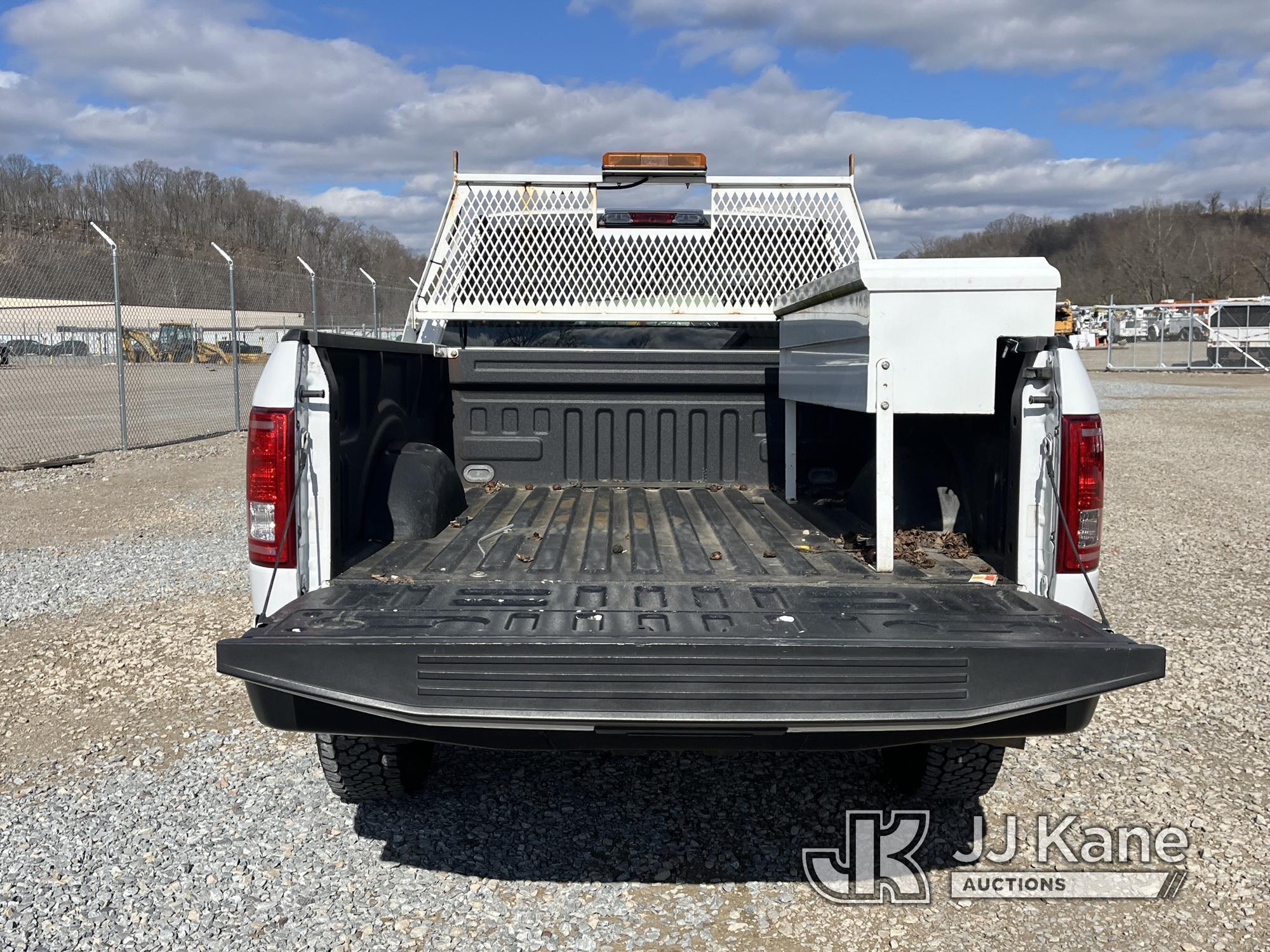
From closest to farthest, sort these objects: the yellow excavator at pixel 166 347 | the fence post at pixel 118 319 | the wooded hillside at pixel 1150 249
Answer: the fence post at pixel 118 319 → the yellow excavator at pixel 166 347 → the wooded hillside at pixel 1150 249

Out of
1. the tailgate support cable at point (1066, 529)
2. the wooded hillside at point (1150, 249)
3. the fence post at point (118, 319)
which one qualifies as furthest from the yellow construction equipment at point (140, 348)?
the wooded hillside at point (1150, 249)

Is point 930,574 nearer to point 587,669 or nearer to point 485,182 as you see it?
point 587,669

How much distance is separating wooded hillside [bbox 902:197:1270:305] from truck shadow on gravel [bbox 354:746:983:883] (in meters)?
76.7

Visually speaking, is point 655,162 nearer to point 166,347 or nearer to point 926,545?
point 926,545

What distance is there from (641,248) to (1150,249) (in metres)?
109

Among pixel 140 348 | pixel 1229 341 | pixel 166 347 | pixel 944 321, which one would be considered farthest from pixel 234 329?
pixel 1229 341

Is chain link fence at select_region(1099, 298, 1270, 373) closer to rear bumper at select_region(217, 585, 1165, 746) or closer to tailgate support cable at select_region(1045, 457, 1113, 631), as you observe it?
tailgate support cable at select_region(1045, 457, 1113, 631)

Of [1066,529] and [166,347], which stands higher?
[166,347]

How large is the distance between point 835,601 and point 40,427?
52.9ft

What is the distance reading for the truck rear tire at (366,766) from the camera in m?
2.98

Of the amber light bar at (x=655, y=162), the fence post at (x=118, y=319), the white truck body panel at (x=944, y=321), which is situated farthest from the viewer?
the fence post at (x=118, y=319)

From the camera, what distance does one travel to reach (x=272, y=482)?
2658 mm

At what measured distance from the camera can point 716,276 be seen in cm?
532

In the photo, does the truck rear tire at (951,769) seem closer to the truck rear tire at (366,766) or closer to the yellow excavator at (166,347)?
the truck rear tire at (366,766)
